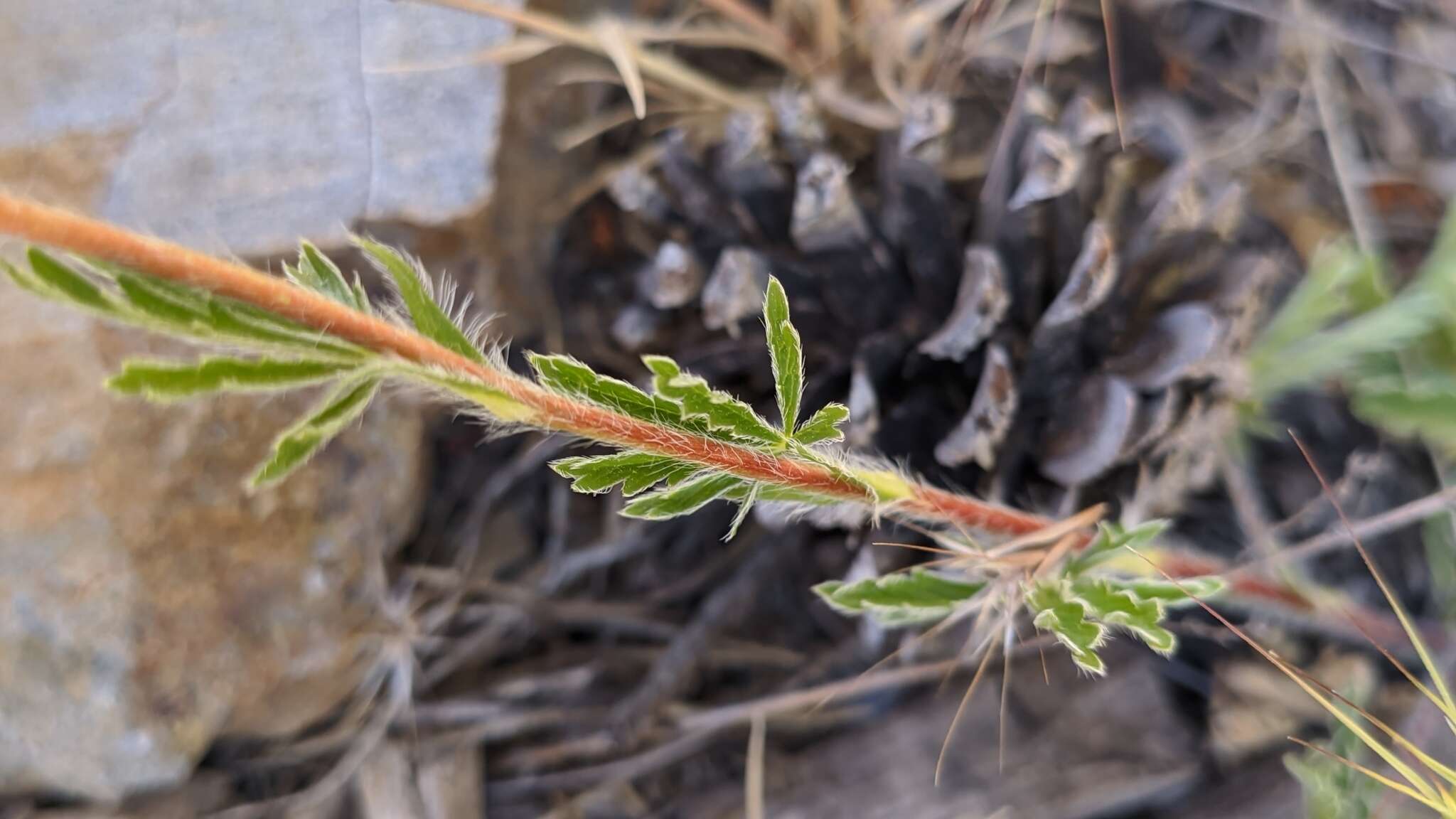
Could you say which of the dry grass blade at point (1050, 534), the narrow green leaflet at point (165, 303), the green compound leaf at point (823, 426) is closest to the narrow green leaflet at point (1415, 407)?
the dry grass blade at point (1050, 534)

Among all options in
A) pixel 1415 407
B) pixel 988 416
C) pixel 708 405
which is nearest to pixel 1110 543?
pixel 988 416

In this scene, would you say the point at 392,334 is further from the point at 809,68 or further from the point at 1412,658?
the point at 1412,658

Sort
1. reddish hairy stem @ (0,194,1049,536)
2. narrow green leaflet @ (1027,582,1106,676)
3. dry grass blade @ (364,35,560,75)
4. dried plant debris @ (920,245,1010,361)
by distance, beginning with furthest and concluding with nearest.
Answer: dry grass blade @ (364,35,560,75), dried plant debris @ (920,245,1010,361), narrow green leaflet @ (1027,582,1106,676), reddish hairy stem @ (0,194,1049,536)

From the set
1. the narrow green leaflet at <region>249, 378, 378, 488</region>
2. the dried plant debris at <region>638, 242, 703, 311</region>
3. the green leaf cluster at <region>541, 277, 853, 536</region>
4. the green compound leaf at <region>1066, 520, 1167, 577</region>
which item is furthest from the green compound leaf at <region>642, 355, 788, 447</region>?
the dried plant debris at <region>638, 242, 703, 311</region>

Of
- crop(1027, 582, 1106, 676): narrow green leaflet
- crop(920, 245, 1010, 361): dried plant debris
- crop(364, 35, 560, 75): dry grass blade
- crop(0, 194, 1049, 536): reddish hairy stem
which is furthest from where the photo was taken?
crop(364, 35, 560, 75): dry grass blade

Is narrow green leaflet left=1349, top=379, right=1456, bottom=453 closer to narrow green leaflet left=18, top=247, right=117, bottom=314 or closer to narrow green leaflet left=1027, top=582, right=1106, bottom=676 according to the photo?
narrow green leaflet left=1027, top=582, right=1106, bottom=676

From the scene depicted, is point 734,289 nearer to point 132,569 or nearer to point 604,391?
point 604,391
